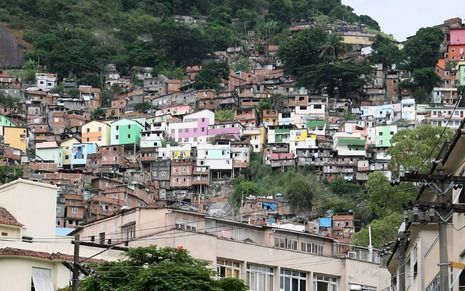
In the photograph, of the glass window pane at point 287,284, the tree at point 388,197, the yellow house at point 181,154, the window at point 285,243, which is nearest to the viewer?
Answer: the glass window pane at point 287,284

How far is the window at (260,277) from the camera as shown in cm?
4391

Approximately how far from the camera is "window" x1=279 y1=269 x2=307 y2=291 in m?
44.5

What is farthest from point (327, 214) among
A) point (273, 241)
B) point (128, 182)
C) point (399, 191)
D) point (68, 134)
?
point (273, 241)

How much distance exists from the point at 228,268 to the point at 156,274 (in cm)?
893

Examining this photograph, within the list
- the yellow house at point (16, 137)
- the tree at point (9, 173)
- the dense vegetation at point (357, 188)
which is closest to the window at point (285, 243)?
the dense vegetation at point (357, 188)

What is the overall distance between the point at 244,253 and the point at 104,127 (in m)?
142

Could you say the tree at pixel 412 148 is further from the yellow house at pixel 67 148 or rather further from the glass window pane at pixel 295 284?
the yellow house at pixel 67 148

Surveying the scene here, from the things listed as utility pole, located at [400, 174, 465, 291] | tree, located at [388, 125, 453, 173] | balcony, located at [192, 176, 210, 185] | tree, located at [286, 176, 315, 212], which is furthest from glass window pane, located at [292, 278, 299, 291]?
balcony, located at [192, 176, 210, 185]

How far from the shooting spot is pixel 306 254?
4562 cm

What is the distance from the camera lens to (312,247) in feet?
155

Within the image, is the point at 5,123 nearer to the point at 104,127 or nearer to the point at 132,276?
the point at 104,127

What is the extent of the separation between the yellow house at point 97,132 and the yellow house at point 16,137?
7.34m

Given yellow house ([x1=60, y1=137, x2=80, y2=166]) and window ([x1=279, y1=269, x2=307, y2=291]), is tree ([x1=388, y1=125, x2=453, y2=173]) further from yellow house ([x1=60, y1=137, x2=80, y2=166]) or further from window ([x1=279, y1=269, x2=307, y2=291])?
yellow house ([x1=60, y1=137, x2=80, y2=166])

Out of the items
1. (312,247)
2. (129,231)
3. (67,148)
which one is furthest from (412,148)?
(67,148)
